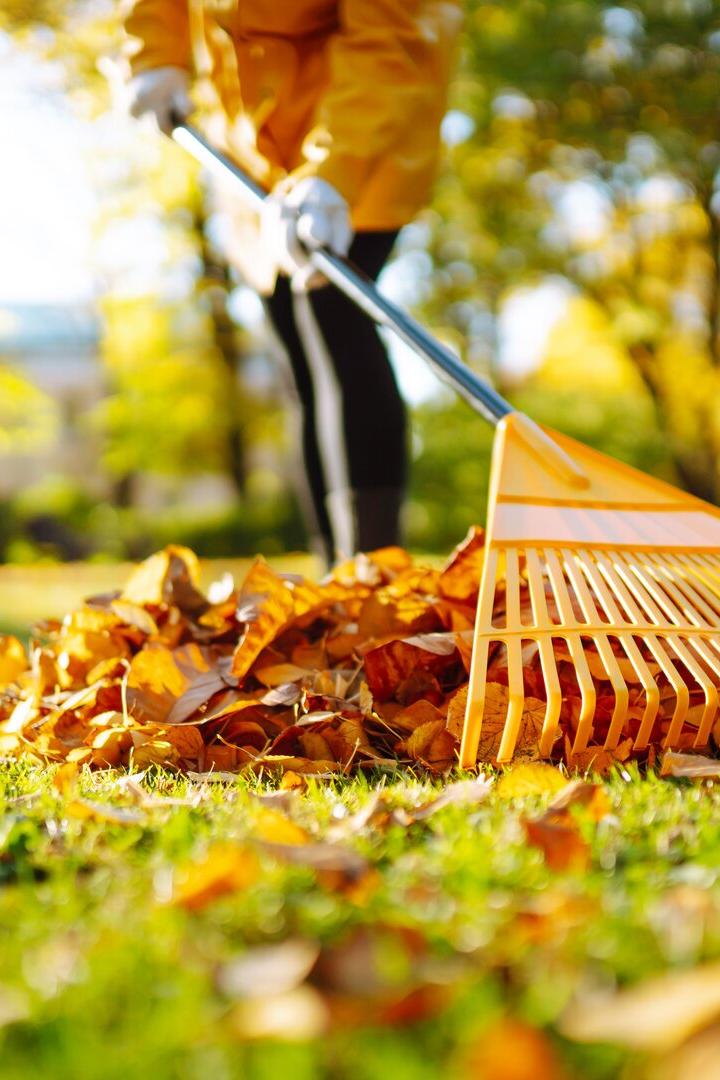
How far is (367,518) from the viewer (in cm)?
293

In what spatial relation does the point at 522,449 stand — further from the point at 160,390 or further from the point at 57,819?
the point at 160,390

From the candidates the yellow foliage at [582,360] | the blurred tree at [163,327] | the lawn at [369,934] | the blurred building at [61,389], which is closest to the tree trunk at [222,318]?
the blurred tree at [163,327]

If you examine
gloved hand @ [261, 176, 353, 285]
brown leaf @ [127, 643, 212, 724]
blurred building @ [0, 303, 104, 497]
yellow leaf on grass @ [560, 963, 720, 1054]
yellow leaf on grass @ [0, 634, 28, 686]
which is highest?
gloved hand @ [261, 176, 353, 285]

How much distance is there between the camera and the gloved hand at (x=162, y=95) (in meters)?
3.20

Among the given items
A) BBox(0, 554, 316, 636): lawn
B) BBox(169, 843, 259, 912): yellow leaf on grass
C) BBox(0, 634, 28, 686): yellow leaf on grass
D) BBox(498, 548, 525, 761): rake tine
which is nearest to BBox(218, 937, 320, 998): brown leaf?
BBox(169, 843, 259, 912): yellow leaf on grass

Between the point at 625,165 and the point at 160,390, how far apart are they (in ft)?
20.6

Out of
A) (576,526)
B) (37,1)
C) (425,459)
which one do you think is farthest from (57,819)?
(425,459)

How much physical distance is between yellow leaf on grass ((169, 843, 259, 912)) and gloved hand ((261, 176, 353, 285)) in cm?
187

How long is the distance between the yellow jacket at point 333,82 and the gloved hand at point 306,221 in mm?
64

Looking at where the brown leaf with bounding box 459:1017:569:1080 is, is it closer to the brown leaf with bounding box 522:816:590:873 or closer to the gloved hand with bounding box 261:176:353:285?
the brown leaf with bounding box 522:816:590:873

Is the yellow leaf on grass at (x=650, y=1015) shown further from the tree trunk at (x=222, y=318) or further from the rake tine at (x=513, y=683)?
the tree trunk at (x=222, y=318)

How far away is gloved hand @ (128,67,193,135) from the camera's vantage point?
10.5 feet

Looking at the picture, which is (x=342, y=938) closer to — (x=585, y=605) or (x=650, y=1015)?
(x=650, y=1015)

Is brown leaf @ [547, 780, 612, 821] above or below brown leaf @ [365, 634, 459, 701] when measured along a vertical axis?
above
